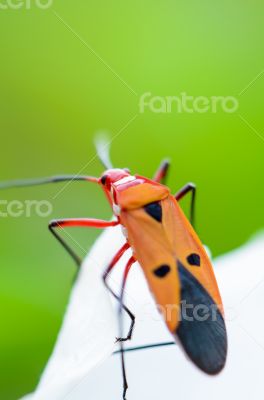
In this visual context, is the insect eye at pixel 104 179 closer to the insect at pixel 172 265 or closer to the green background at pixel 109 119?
the insect at pixel 172 265

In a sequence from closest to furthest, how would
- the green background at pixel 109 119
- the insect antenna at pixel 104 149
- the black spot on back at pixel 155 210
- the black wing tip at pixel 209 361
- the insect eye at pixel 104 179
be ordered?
the black wing tip at pixel 209 361
the black spot on back at pixel 155 210
the green background at pixel 109 119
the insect eye at pixel 104 179
the insect antenna at pixel 104 149

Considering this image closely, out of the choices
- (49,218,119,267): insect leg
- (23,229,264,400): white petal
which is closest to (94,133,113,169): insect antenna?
(49,218,119,267): insect leg

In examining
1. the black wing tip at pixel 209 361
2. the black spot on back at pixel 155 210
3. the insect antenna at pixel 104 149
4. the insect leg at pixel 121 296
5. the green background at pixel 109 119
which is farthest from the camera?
the insect antenna at pixel 104 149

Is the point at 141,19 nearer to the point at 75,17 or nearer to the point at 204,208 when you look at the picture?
the point at 75,17

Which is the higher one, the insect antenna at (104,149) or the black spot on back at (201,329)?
the insect antenna at (104,149)

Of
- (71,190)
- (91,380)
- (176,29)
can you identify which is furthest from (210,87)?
(91,380)

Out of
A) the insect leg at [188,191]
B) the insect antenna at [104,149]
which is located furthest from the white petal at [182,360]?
the insect antenna at [104,149]
